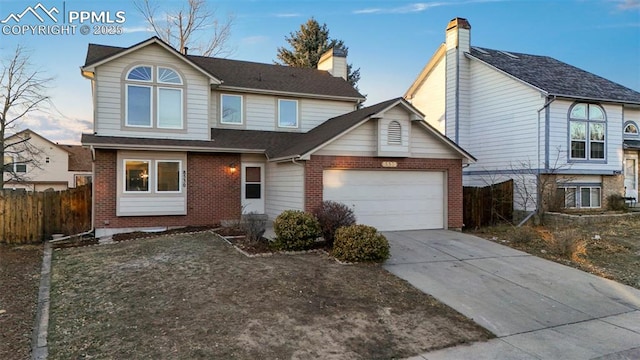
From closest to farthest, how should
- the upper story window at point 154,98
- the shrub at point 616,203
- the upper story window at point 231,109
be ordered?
the upper story window at point 154,98
the upper story window at point 231,109
the shrub at point 616,203

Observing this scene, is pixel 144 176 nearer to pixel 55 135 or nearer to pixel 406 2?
pixel 406 2

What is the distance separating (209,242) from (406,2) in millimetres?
11332

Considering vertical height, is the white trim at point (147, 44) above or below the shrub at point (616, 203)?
above

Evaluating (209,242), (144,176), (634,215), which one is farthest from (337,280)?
(634,215)

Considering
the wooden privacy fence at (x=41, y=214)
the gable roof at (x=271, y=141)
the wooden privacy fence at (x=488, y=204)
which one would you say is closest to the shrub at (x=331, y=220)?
the gable roof at (x=271, y=141)

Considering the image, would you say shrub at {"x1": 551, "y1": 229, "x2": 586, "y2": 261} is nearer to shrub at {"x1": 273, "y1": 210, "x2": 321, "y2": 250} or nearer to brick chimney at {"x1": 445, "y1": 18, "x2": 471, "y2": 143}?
shrub at {"x1": 273, "y1": 210, "x2": 321, "y2": 250}

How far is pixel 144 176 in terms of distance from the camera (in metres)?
13.8

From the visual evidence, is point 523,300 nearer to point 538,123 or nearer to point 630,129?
point 538,123

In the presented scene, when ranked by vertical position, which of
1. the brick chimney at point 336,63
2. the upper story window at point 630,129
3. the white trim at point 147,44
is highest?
the brick chimney at point 336,63

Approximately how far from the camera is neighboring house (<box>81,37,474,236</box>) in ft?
42.9

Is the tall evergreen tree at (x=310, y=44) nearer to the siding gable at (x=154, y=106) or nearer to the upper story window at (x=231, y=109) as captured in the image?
the upper story window at (x=231, y=109)

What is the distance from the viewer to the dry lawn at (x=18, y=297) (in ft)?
17.9

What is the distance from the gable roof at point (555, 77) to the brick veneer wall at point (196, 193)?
500 inches

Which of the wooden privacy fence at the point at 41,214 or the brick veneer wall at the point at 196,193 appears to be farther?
the brick veneer wall at the point at 196,193
